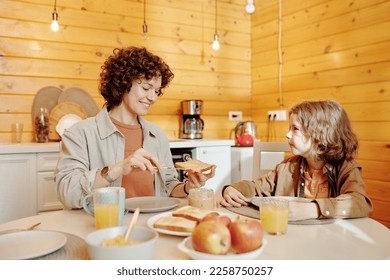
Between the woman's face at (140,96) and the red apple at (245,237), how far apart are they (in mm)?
916

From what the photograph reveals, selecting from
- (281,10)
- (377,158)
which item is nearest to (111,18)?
(281,10)

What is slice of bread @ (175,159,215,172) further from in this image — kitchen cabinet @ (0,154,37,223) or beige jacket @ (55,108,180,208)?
kitchen cabinet @ (0,154,37,223)

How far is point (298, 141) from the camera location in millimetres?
1450

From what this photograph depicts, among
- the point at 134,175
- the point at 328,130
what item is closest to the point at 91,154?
the point at 134,175

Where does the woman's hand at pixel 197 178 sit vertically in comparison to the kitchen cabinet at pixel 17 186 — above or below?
above

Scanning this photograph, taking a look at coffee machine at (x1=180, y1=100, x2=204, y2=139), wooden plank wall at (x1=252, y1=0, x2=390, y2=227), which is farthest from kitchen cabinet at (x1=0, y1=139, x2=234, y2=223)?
wooden plank wall at (x1=252, y1=0, x2=390, y2=227)

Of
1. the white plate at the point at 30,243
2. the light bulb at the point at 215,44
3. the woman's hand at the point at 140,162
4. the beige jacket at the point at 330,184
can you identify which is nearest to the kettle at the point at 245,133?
the light bulb at the point at 215,44

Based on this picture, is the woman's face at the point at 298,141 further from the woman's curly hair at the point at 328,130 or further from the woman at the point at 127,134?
the woman at the point at 127,134

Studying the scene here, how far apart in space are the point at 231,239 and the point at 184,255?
12 centimetres

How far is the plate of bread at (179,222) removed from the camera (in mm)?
903

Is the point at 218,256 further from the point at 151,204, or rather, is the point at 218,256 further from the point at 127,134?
the point at 127,134

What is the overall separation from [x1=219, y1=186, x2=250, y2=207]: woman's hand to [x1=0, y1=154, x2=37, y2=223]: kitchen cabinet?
1473mm

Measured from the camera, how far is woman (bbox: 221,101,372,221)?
4.30 ft

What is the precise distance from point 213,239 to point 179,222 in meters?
0.23
